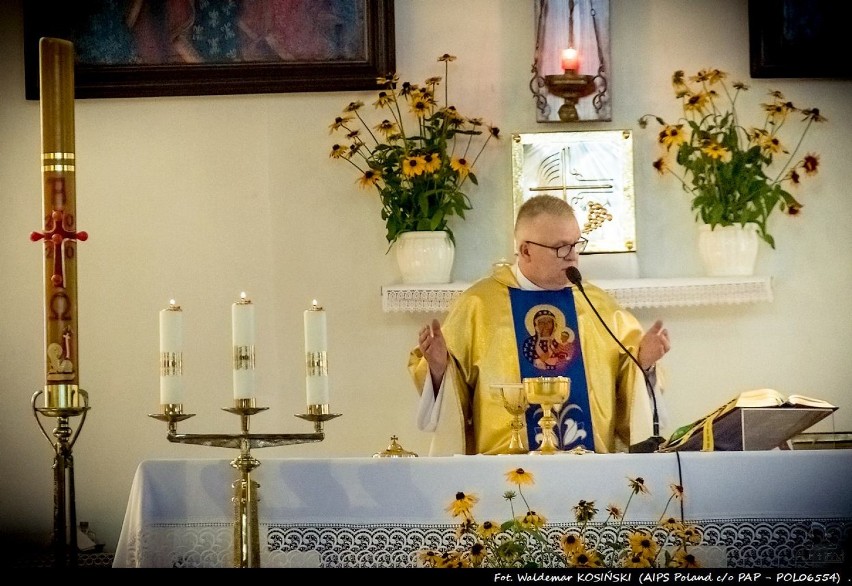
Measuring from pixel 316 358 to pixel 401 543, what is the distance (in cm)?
53

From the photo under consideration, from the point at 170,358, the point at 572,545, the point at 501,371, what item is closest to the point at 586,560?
the point at 572,545

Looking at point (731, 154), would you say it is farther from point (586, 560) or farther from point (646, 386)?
point (586, 560)

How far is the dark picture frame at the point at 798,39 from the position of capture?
565 centimetres

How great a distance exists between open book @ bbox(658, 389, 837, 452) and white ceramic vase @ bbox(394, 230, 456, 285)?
6.02 ft

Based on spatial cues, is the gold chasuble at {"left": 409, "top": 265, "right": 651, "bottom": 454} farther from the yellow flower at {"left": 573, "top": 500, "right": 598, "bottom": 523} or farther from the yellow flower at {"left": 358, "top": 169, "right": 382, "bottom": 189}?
the yellow flower at {"left": 573, "top": 500, "right": 598, "bottom": 523}

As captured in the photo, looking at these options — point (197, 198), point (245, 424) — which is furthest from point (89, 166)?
point (245, 424)

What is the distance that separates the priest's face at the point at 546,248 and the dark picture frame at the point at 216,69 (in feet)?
4.33

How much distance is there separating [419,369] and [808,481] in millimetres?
1413

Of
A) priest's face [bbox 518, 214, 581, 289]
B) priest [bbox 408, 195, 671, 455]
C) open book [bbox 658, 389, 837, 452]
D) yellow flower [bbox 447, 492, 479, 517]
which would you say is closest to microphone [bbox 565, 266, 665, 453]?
priest [bbox 408, 195, 671, 455]

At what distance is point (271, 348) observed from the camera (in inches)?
229

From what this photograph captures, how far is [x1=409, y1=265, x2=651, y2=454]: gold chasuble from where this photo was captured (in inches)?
178

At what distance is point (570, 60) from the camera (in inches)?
220

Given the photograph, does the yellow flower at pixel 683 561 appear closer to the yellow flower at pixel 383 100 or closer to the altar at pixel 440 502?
the altar at pixel 440 502

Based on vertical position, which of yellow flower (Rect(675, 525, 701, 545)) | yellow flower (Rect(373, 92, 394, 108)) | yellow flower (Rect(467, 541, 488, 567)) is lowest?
yellow flower (Rect(467, 541, 488, 567))
